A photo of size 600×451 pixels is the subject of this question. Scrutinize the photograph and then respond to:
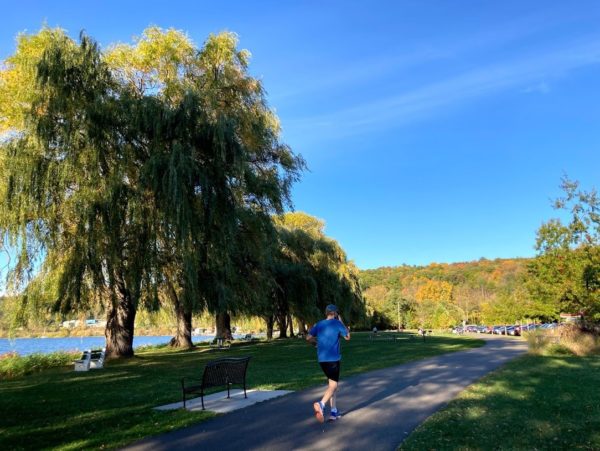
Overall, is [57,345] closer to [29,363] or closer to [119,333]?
[29,363]

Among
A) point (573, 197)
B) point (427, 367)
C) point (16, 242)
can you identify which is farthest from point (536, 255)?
point (16, 242)

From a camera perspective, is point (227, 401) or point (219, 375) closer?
point (219, 375)

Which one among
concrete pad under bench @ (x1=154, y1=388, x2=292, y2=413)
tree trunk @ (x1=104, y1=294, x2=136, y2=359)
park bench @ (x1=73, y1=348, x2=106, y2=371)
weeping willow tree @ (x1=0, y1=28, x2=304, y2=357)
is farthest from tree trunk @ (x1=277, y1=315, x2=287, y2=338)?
concrete pad under bench @ (x1=154, y1=388, x2=292, y2=413)

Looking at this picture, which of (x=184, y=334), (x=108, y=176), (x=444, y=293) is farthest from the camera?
(x=444, y=293)

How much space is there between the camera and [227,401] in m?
8.85

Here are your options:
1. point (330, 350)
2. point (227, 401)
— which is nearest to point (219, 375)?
point (227, 401)

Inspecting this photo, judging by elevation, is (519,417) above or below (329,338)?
below

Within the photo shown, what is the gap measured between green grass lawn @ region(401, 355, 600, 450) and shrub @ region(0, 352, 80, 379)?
570 inches

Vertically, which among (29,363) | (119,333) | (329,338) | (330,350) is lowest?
(29,363)

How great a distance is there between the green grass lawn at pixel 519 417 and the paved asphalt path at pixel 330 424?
37 cm

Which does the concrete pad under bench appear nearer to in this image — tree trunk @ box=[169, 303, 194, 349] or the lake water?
the lake water

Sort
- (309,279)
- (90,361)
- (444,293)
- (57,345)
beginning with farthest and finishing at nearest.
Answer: (444,293)
(57,345)
(309,279)
(90,361)

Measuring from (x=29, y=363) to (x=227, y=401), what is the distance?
12.3m

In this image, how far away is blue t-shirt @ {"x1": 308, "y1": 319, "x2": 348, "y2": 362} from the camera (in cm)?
733
